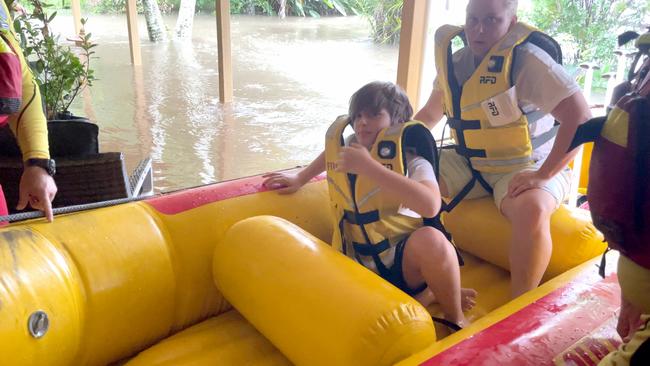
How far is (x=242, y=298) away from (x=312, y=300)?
0.24 metres

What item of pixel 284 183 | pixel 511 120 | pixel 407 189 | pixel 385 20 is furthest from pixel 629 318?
pixel 385 20

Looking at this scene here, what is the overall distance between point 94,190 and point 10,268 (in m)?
0.96

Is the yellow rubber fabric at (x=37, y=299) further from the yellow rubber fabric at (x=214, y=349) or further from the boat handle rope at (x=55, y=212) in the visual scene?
the yellow rubber fabric at (x=214, y=349)

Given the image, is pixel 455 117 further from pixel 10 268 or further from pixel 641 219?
pixel 10 268

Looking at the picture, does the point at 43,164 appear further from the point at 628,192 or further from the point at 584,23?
the point at 584,23

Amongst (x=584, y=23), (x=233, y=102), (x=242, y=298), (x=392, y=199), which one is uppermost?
(x=584, y=23)

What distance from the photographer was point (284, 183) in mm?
1589

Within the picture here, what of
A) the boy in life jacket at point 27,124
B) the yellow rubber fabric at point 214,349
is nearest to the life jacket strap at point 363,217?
the yellow rubber fabric at point 214,349

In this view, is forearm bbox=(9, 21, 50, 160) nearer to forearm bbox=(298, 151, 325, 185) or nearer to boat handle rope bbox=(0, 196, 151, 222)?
boat handle rope bbox=(0, 196, 151, 222)

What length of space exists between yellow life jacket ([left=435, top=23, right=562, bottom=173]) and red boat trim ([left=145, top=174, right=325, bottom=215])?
62 centimetres

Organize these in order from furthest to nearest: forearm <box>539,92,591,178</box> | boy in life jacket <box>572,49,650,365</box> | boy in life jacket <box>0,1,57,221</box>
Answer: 1. forearm <box>539,92,591,178</box>
2. boy in life jacket <box>0,1,57,221</box>
3. boy in life jacket <box>572,49,650,365</box>

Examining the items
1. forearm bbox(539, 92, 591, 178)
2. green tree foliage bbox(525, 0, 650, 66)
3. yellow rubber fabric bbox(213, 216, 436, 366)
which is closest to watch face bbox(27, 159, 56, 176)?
yellow rubber fabric bbox(213, 216, 436, 366)

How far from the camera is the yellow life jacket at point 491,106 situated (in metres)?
1.45

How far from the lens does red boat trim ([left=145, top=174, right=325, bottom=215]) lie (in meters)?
1.39
